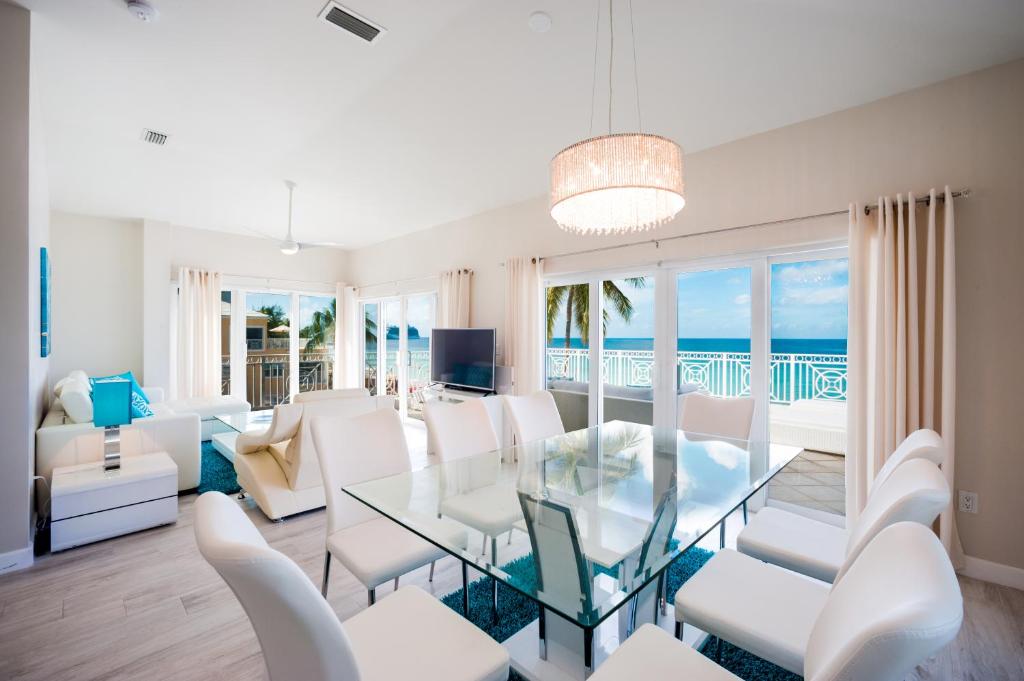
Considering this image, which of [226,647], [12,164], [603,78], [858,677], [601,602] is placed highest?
[603,78]

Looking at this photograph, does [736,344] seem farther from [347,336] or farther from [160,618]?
[347,336]

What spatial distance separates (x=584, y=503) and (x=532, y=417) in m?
1.28

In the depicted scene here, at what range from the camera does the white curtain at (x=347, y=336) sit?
24.7 ft

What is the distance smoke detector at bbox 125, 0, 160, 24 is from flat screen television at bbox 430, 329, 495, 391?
11.3 ft

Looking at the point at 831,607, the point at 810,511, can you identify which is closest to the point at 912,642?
the point at 831,607

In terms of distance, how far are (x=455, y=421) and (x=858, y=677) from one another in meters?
2.09

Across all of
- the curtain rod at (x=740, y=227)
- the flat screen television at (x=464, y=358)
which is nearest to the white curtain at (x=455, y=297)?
the flat screen television at (x=464, y=358)

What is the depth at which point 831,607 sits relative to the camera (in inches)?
37.6

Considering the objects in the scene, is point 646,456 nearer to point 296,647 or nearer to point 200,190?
point 296,647

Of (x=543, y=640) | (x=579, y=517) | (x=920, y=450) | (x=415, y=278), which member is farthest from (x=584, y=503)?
(x=415, y=278)

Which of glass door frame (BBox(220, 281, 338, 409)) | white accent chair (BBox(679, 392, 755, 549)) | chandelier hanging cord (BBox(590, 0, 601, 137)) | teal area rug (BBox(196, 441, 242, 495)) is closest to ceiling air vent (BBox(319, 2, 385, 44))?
chandelier hanging cord (BBox(590, 0, 601, 137))

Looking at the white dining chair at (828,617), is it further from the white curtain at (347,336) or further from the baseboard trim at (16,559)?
the white curtain at (347,336)

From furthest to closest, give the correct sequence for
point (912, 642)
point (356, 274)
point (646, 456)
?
1. point (356, 274)
2. point (646, 456)
3. point (912, 642)

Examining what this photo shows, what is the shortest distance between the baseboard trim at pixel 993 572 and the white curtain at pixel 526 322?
3.17 meters
